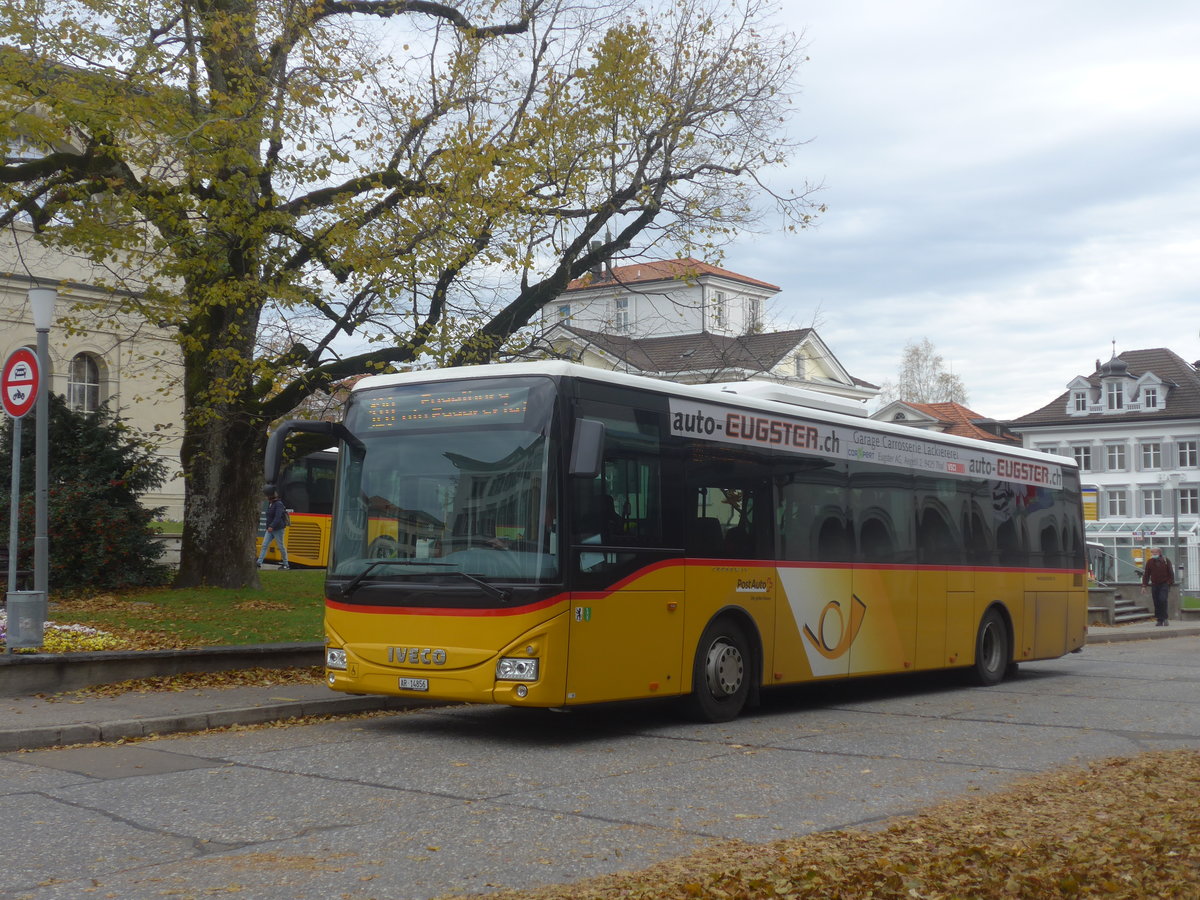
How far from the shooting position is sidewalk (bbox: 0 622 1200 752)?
34.0 feet

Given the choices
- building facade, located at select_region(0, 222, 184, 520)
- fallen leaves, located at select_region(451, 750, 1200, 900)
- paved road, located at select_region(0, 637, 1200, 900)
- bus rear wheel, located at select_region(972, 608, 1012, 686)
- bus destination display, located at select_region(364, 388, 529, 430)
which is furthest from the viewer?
building facade, located at select_region(0, 222, 184, 520)

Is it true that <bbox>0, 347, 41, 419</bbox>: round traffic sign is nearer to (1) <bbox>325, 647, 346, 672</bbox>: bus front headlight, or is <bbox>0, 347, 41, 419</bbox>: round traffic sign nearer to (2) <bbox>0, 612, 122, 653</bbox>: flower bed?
(2) <bbox>0, 612, 122, 653</bbox>: flower bed

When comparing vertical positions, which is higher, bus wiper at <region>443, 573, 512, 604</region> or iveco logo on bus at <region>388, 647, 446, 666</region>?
bus wiper at <region>443, 573, 512, 604</region>

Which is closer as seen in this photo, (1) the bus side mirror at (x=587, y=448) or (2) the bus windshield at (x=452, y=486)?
(1) the bus side mirror at (x=587, y=448)

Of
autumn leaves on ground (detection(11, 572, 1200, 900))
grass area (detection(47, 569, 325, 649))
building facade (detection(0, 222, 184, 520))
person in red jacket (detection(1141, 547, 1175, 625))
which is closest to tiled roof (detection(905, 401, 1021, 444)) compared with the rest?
person in red jacket (detection(1141, 547, 1175, 625))

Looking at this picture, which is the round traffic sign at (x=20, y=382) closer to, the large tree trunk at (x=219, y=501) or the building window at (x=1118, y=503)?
the large tree trunk at (x=219, y=501)

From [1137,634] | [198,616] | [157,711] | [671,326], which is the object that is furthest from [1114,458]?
[157,711]

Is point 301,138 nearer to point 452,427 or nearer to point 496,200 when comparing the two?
point 496,200

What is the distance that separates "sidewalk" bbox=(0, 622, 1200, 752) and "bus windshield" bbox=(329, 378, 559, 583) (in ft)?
5.22

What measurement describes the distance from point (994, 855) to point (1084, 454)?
7965cm

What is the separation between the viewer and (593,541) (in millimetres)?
10680

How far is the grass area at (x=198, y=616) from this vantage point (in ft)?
50.0

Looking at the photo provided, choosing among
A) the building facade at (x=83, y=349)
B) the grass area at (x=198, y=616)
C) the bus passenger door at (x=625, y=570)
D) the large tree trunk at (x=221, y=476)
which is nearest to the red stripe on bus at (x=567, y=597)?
the bus passenger door at (x=625, y=570)

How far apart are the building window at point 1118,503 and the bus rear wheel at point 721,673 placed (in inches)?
2817
